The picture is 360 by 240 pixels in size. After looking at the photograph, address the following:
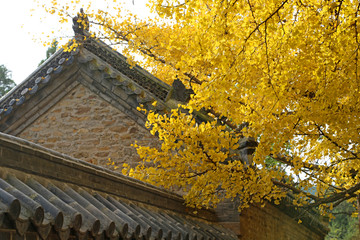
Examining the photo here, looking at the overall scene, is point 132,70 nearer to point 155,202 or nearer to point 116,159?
point 116,159

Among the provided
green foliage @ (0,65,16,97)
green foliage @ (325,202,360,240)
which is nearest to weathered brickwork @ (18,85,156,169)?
green foliage @ (0,65,16,97)

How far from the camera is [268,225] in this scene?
43.5ft

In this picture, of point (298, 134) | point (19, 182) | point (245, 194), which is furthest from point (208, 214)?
point (19, 182)

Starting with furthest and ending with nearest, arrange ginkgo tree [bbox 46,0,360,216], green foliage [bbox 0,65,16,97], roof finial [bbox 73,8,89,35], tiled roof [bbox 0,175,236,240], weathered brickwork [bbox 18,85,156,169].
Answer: green foliage [bbox 0,65,16,97] → roof finial [bbox 73,8,89,35] → weathered brickwork [bbox 18,85,156,169] → ginkgo tree [bbox 46,0,360,216] → tiled roof [bbox 0,175,236,240]

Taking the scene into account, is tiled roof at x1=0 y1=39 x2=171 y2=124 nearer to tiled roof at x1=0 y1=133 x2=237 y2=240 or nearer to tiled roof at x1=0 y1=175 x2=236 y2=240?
tiled roof at x1=0 y1=133 x2=237 y2=240

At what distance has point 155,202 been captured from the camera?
8.63 m

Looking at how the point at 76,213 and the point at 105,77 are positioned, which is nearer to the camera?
the point at 76,213

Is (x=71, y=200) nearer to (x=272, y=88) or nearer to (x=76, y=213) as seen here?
(x=76, y=213)

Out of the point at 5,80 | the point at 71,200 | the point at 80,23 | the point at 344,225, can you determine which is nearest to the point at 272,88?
the point at 71,200

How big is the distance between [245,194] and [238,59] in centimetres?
396

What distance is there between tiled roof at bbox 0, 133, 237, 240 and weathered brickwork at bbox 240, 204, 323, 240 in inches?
110

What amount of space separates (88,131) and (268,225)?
5.91 metres

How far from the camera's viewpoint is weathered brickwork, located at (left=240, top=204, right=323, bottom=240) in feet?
36.7

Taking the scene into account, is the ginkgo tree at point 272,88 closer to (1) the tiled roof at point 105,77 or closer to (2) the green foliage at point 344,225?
(1) the tiled roof at point 105,77
